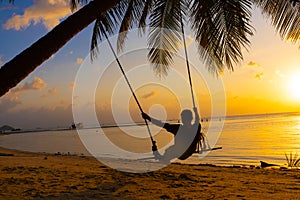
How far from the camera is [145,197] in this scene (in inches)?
195

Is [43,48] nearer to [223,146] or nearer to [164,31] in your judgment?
[164,31]

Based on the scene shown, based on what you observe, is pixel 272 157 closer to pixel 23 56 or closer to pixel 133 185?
pixel 133 185

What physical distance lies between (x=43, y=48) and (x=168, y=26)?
3.55m

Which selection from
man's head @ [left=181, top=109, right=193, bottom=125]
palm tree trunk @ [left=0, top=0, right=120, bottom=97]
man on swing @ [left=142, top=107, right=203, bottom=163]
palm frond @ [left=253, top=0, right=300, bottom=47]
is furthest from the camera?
man's head @ [left=181, top=109, right=193, bottom=125]

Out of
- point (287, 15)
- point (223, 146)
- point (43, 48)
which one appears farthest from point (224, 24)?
point (223, 146)

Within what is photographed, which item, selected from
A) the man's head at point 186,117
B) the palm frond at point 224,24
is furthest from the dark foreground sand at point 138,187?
the palm frond at point 224,24

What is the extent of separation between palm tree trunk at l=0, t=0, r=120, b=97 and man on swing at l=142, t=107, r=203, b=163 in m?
3.78

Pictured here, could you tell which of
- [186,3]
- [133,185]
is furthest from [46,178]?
[186,3]

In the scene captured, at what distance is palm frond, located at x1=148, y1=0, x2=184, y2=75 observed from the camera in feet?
16.0

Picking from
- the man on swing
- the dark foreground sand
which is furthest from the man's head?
the dark foreground sand

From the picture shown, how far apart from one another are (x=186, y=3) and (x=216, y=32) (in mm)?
725

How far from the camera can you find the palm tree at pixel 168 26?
6.63ft

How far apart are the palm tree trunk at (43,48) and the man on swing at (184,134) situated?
3783 millimetres

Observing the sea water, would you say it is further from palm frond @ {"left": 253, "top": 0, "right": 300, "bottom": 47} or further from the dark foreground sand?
palm frond @ {"left": 253, "top": 0, "right": 300, "bottom": 47}
